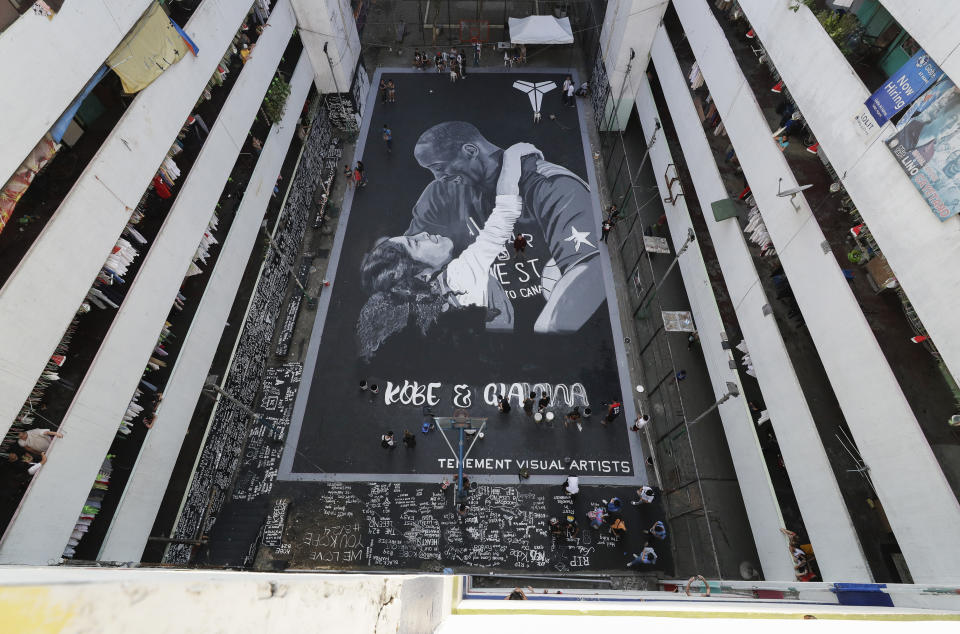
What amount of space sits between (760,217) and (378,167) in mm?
21182

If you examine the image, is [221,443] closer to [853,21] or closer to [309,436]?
[309,436]

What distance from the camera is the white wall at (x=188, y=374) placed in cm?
1312

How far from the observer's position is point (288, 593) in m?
3.02

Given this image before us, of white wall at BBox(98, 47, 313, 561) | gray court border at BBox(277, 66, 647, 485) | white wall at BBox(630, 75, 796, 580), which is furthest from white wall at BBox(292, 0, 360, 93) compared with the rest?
white wall at BBox(630, 75, 796, 580)

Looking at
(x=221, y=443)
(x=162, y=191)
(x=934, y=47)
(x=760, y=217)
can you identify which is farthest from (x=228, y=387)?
(x=934, y=47)

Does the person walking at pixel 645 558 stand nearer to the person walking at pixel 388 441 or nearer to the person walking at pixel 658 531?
the person walking at pixel 658 531

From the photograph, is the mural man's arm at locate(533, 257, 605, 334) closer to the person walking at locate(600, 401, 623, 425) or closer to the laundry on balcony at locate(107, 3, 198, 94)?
the person walking at locate(600, 401, 623, 425)

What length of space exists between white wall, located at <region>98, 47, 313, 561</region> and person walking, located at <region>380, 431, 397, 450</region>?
23.1ft

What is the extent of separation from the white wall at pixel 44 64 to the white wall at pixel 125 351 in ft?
10.5

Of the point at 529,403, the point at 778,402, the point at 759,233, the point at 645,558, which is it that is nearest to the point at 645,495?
the point at 645,558

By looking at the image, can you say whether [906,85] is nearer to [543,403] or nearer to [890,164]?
[890,164]

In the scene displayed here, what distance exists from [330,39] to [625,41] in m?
16.2

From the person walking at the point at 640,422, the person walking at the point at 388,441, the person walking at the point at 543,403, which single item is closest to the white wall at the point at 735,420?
the person walking at the point at 640,422

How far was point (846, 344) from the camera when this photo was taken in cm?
1171
